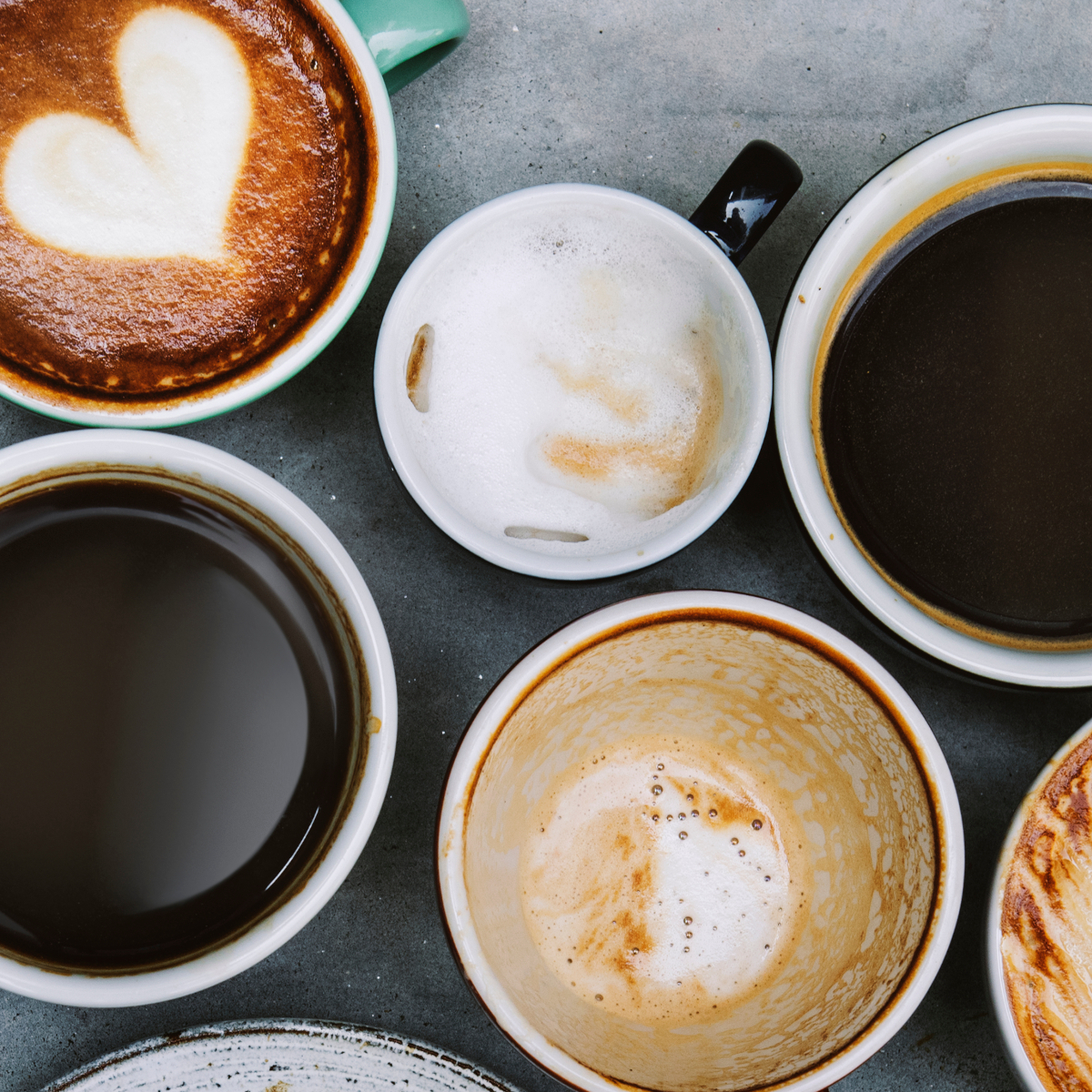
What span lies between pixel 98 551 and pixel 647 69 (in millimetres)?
676

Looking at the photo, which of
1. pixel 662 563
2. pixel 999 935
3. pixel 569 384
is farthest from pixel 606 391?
pixel 999 935

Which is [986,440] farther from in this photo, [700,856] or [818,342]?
[700,856]

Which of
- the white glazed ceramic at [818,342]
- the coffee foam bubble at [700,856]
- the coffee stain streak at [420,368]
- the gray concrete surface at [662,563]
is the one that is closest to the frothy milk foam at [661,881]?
the coffee foam bubble at [700,856]

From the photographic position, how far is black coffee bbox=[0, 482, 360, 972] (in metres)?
0.69

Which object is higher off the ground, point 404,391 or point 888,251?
point 404,391

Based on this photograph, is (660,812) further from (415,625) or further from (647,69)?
(647,69)

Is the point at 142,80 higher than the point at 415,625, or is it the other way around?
the point at 142,80

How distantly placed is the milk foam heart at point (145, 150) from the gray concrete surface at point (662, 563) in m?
0.17

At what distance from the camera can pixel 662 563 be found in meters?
0.81

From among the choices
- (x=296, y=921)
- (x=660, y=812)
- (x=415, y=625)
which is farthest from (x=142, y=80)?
(x=660, y=812)

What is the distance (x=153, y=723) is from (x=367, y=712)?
23 centimetres

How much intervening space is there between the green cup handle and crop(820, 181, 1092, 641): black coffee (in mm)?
440

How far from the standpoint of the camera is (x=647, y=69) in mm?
838

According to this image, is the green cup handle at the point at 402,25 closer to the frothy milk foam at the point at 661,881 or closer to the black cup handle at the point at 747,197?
the black cup handle at the point at 747,197
